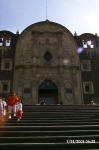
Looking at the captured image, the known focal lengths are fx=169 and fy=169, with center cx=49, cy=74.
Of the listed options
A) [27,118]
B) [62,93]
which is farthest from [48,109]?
[62,93]

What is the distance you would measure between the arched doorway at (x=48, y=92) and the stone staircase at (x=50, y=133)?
11.5 meters

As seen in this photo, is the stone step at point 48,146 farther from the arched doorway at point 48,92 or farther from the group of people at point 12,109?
the arched doorway at point 48,92

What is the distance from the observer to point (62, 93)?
853 inches

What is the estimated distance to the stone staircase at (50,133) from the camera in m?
6.84

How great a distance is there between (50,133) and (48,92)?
1472 centimetres

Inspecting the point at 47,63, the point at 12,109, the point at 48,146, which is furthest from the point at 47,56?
the point at 48,146

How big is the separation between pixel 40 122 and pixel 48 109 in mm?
3055

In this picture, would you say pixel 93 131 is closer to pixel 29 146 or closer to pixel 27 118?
pixel 29 146

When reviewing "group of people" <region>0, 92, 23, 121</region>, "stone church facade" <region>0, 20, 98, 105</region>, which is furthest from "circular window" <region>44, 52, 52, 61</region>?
"group of people" <region>0, 92, 23, 121</region>

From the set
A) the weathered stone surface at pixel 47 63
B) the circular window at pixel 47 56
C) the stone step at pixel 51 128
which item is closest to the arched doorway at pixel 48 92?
the weathered stone surface at pixel 47 63

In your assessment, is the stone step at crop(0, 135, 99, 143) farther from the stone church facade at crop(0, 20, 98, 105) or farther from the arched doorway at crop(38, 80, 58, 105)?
the arched doorway at crop(38, 80, 58, 105)

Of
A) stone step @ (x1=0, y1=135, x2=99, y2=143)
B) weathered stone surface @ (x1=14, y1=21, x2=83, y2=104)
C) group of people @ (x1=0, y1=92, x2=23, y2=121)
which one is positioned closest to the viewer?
stone step @ (x1=0, y1=135, x2=99, y2=143)

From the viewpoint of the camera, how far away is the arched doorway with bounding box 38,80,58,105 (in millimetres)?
21995

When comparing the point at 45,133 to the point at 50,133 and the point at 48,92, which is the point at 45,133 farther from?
the point at 48,92
